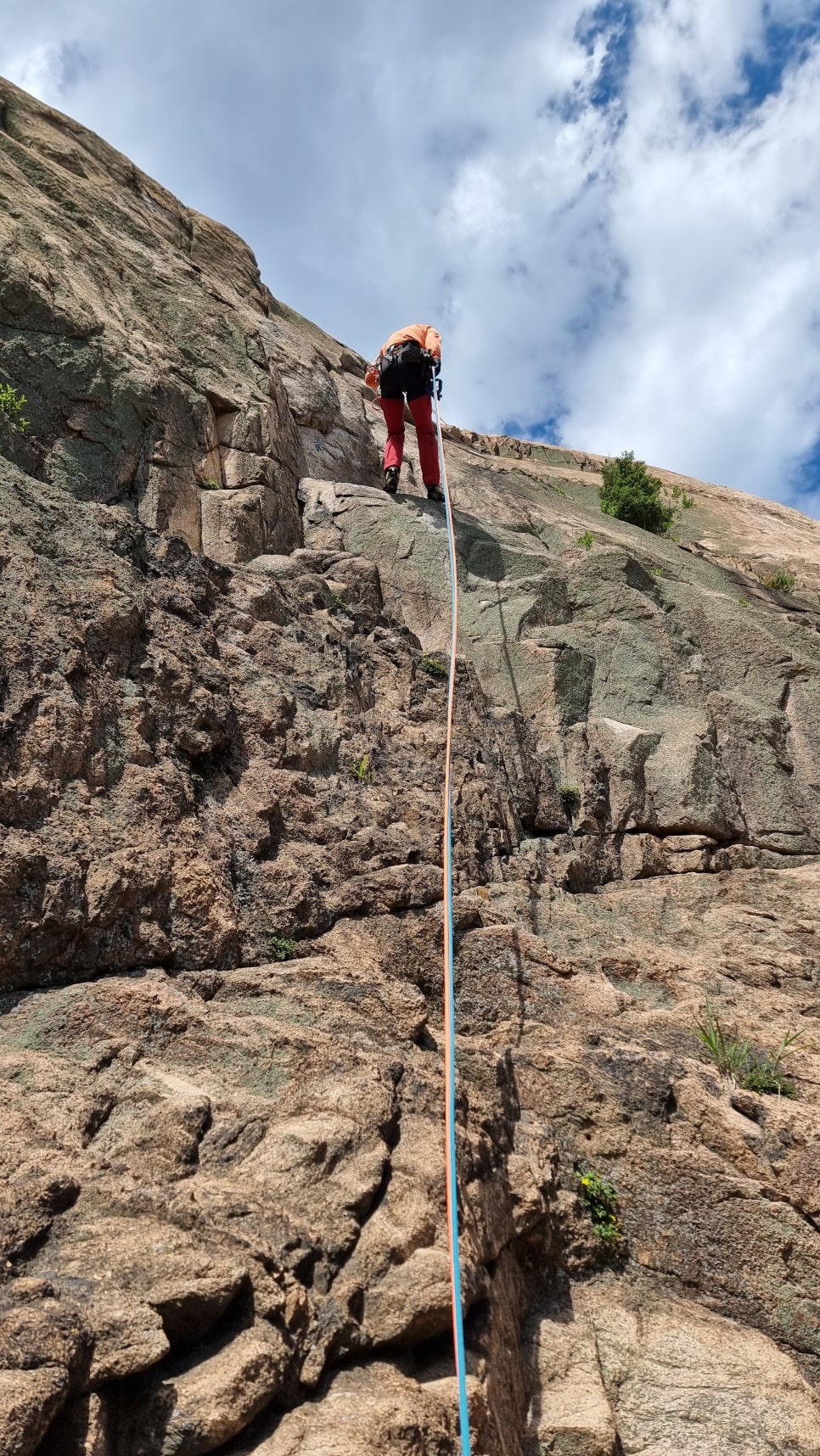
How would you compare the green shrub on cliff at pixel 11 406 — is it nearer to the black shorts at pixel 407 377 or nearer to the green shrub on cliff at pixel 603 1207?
the black shorts at pixel 407 377

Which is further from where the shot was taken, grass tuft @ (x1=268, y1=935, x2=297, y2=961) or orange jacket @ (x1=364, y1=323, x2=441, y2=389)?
orange jacket @ (x1=364, y1=323, x2=441, y2=389)

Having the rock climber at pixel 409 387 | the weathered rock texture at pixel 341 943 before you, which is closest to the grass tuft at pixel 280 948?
the weathered rock texture at pixel 341 943

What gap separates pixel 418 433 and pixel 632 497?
548 centimetres

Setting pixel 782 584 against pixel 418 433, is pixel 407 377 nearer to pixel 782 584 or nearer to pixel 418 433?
pixel 418 433

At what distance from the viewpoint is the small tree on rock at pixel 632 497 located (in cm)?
1582

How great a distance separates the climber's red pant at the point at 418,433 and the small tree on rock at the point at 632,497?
15.2ft

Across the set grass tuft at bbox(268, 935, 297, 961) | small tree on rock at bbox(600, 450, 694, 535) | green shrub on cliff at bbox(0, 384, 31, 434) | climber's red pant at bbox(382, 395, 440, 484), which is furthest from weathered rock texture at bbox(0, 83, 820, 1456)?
small tree on rock at bbox(600, 450, 694, 535)

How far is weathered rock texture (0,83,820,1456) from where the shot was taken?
3.55 meters

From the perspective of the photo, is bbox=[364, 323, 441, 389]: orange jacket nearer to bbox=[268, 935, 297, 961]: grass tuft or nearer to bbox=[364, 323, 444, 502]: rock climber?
bbox=[364, 323, 444, 502]: rock climber

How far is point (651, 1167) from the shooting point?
5.43m

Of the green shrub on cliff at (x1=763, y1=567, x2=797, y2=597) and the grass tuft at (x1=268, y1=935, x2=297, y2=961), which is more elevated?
the green shrub on cliff at (x1=763, y1=567, x2=797, y2=597)

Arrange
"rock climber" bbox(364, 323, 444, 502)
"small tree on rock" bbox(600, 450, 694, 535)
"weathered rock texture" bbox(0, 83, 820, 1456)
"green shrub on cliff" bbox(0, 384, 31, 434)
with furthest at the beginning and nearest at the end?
"small tree on rock" bbox(600, 450, 694, 535) → "rock climber" bbox(364, 323, 444, 502) → "green shrub on cliff" bbox(0, 384, 31, 434) → "weathered rock texture" bbox(0, 83, 820, 1456)

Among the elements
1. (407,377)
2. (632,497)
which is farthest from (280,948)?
(632,497)

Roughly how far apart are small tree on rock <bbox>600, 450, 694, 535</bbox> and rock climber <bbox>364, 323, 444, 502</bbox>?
482 cm
